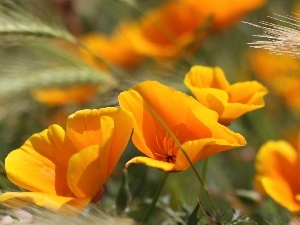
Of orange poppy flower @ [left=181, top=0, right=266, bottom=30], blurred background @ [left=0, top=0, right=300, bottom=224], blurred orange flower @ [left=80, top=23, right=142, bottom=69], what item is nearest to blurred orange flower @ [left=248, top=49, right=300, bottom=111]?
blurred background @ [left=0, top=0, right=300, bottom=224]

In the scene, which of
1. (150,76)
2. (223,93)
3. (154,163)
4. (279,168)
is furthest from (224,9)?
(154,163)

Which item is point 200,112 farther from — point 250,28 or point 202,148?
point 250,28

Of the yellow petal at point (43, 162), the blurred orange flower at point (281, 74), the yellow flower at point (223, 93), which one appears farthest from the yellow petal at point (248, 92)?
the blurred orange flower at point (281, 74)

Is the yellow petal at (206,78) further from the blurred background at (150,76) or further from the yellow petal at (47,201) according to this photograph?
the yellow petal at (47,201)

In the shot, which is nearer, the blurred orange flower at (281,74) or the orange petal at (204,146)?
the orange petal at (204,146)

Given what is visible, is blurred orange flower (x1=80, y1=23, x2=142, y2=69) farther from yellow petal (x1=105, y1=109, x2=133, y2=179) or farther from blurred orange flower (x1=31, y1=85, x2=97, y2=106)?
yellow petal (x1=105, y1=109, x2=133, y2=179)

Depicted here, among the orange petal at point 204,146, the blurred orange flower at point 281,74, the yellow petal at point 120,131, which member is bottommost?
the blurred orange flower at point 281,74

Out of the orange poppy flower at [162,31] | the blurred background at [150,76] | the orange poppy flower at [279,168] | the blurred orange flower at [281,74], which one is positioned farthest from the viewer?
the orange poppy flower at [162,31]
